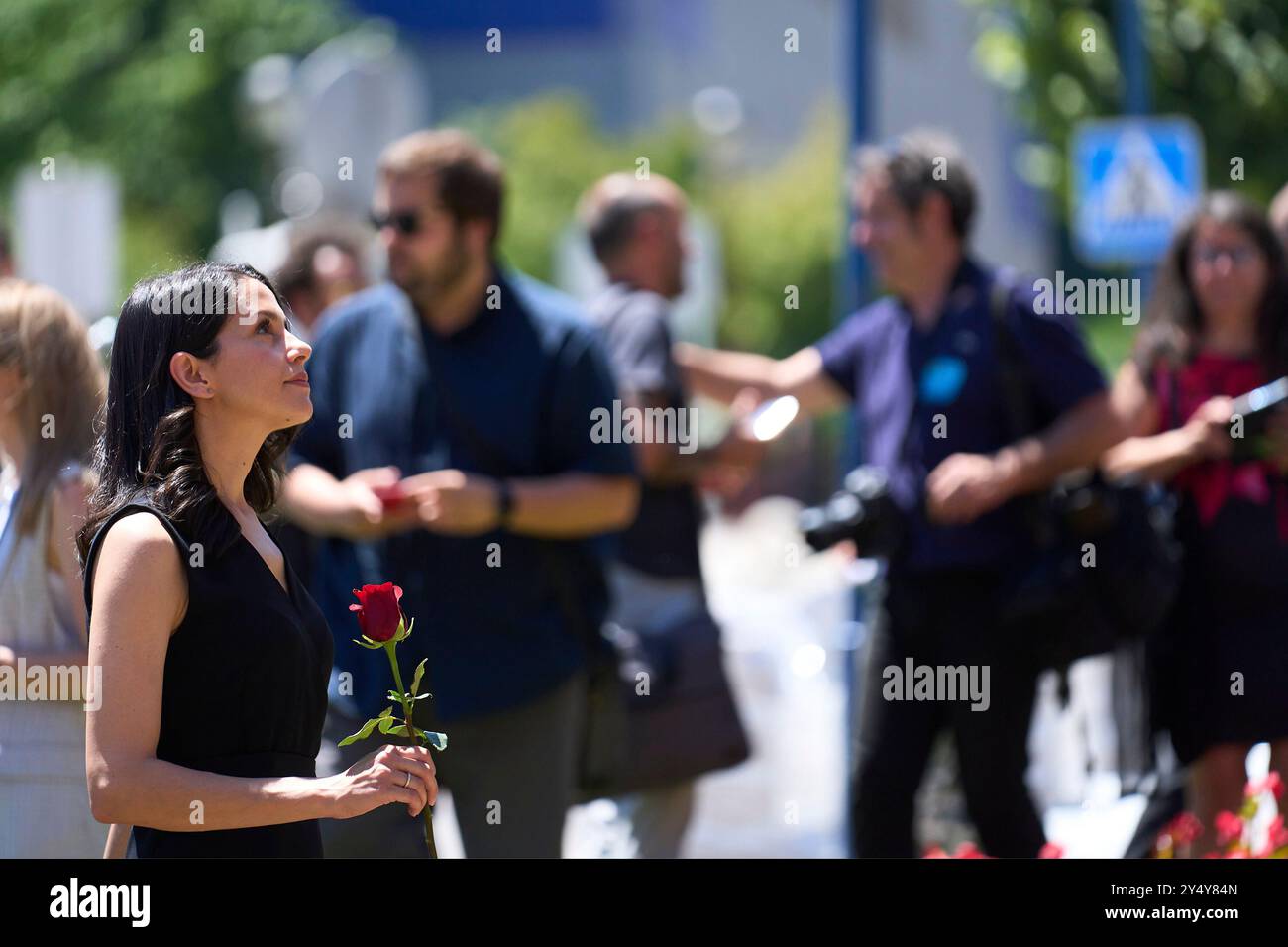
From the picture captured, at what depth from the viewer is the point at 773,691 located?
984 cm

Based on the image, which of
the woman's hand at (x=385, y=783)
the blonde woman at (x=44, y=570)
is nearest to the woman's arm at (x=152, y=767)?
the woman's hand at (x=385, y=783)

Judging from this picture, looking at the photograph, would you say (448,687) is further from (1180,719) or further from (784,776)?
(784,776)

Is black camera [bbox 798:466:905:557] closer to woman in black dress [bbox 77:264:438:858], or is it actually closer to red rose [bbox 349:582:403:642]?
woman in black dress [bbox 77:264:438:858]

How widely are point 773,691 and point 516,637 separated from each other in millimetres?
5680

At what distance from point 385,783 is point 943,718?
8.53ft

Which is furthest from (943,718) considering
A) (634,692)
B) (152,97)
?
(152,97)

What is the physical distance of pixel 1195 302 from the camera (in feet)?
15.8

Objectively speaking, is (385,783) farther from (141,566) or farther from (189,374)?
(189,374)

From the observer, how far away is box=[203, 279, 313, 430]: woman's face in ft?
8.59

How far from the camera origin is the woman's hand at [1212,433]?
4.59 m

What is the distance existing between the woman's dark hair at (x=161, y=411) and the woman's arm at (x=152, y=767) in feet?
0.40

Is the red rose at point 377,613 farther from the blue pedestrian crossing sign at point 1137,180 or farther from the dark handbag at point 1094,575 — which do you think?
the blue pedestrian crossing sign at point 1137,180

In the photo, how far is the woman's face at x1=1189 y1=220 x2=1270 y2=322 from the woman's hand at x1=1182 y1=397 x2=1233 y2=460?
0.94 feet
